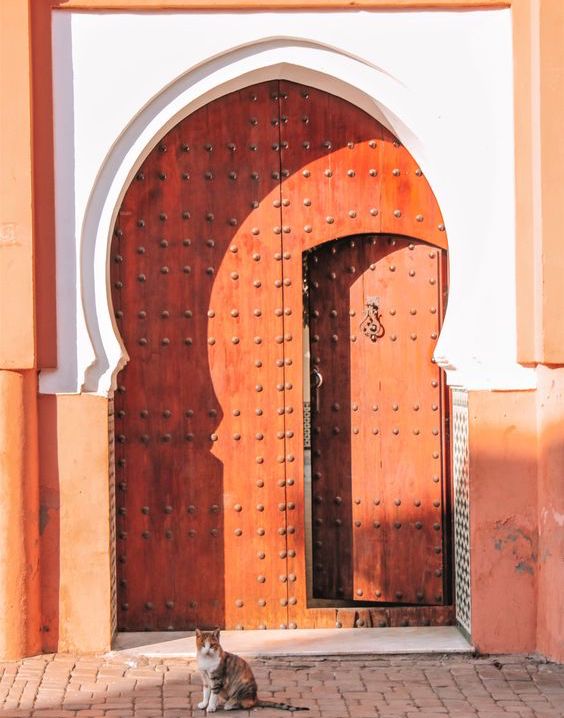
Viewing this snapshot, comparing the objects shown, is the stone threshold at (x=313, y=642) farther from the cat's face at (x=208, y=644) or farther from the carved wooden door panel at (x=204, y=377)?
the cat's face at (x=208, y=644)

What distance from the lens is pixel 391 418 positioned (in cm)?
860

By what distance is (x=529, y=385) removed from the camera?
802 centimetres

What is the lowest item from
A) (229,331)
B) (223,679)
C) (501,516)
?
(223,679)

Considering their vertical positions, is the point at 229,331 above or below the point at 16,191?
below

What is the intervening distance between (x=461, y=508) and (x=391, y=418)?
0.70m

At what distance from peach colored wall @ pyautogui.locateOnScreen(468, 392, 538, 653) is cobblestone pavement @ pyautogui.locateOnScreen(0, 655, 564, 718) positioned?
0.20 m

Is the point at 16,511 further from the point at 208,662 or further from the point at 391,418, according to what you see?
the point at 391,418

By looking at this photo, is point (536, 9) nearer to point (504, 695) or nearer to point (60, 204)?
point (60, 204)

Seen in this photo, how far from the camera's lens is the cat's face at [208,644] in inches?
267

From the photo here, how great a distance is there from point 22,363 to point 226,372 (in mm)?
1249

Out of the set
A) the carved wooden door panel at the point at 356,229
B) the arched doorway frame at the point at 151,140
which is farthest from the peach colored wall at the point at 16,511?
the carved wooden door panel at the point at 356,229

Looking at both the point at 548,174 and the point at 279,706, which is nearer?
the point at 279,706

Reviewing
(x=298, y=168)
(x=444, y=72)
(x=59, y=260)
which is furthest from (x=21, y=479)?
(x=444, y=72)

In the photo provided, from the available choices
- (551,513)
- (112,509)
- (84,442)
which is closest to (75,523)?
(112,509)
